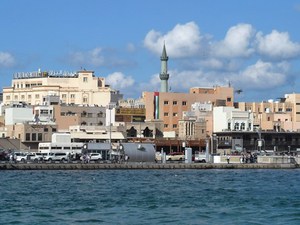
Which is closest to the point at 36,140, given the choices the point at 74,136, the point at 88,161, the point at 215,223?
the point at 74,136

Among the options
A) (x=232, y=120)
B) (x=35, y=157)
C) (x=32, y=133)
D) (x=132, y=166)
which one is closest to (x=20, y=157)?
(x=35, y=157)

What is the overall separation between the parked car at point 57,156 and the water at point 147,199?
29.2 metres

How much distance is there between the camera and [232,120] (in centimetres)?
16725

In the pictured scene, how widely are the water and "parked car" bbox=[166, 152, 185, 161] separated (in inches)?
1687

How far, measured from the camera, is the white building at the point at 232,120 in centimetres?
16725

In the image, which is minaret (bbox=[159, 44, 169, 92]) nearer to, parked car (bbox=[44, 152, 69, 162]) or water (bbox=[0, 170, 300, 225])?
parked car (bbox=[44, 152, 69, 162])

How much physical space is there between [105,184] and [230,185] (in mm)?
12111

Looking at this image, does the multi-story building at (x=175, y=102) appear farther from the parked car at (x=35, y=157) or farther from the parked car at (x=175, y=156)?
the parked car at (x=35, y=157)

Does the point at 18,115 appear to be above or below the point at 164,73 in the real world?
below

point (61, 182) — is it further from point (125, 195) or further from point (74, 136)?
point (74, 136)

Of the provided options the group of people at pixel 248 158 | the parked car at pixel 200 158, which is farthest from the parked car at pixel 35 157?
the group of people at pixel 248 158

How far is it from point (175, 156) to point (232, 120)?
1899 centimetres

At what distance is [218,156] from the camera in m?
141

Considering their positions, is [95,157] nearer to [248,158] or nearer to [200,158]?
[200,158]
